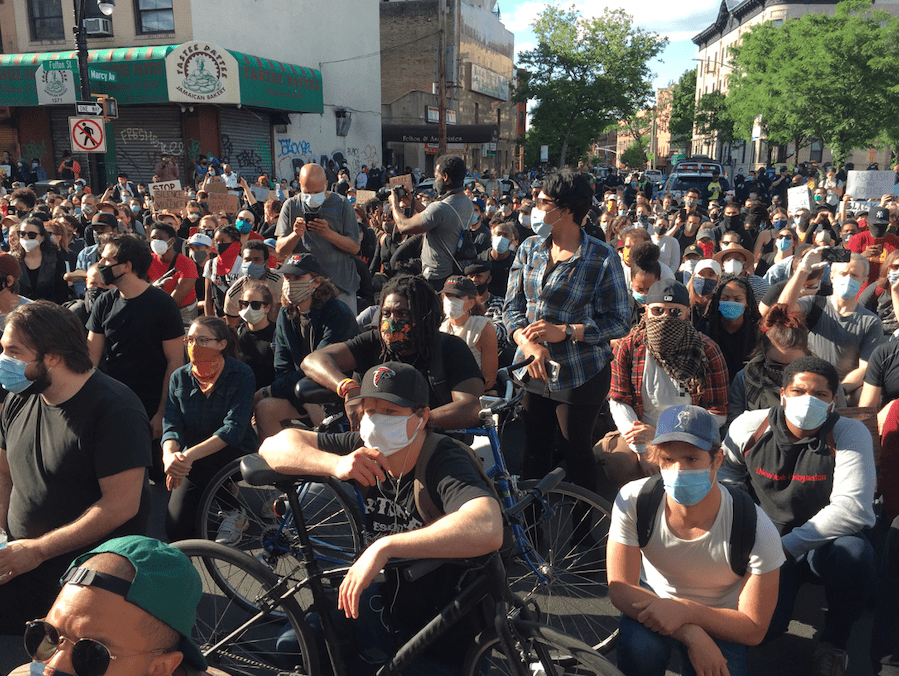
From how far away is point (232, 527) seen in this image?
442 centimetres

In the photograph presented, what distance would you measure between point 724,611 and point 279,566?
1999 mm

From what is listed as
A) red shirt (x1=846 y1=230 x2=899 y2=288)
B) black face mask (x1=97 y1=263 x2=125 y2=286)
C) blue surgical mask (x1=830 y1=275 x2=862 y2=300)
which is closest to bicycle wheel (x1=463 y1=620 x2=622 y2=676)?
black face mask (x1=97 y1=263 x2=125 y2=286)

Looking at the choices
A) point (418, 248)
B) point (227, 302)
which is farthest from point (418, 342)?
point (418, 248)

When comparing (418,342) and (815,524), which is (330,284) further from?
(815,524)

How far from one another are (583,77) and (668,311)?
53.0m

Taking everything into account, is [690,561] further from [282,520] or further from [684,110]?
[684,110]

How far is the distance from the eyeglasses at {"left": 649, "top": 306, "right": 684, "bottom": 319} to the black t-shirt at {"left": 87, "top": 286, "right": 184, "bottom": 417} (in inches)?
126

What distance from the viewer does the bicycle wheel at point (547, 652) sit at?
2.60 meters

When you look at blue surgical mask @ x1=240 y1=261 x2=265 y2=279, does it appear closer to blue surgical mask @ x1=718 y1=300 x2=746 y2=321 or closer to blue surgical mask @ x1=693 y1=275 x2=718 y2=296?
blue surgical mask @ x1=693 y1=275 x2=718 y2=296

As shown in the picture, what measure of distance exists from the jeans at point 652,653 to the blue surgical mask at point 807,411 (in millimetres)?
1130

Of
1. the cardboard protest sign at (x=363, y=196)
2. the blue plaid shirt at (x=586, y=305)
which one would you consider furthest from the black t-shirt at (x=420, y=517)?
the cardboard protest sign at (x=363, y=196)

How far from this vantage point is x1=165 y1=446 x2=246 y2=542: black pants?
15.0 ft

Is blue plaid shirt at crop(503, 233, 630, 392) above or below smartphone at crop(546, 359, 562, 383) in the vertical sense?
above

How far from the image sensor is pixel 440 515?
116 inches
